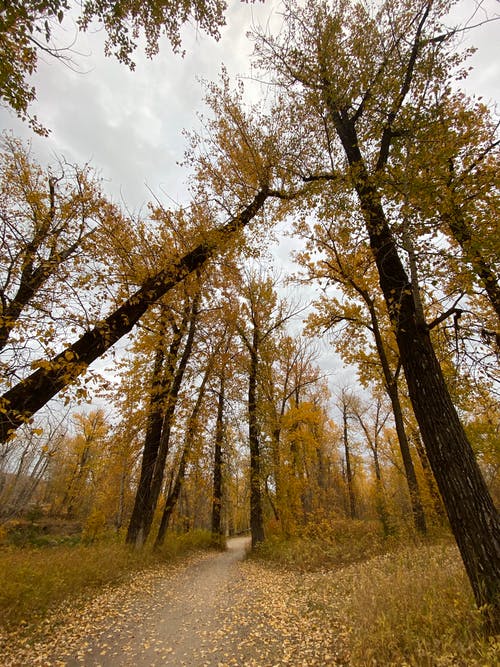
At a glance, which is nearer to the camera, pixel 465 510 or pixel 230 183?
pixel 465 510

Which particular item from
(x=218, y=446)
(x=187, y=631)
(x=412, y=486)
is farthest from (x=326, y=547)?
(x=187, y=631)

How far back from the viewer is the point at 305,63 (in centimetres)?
571

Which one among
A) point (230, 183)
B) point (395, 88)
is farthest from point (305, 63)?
point (230, 183)

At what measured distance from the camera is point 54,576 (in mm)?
5383

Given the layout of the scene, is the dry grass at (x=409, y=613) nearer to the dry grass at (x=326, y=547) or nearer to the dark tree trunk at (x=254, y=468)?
the dry grass at (x=326, y=547)

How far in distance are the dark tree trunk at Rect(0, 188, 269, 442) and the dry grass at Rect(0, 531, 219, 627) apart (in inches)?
126

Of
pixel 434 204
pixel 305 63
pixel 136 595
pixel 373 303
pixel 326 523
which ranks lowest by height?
pixel 136 595

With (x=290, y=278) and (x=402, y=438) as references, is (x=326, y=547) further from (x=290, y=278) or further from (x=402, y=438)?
(x=290, y=278)

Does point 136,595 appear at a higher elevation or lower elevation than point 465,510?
lower

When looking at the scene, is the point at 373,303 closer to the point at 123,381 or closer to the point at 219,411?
the point at 219,411

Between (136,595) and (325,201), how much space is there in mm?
8297

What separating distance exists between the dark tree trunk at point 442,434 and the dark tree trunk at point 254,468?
8875 millimetres

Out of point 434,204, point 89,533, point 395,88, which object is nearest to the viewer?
point 434,204

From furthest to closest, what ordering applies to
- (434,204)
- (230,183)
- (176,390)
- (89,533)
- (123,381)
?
(89,533) < (176,390) < (123,381) < (230,183) < (434,204)
